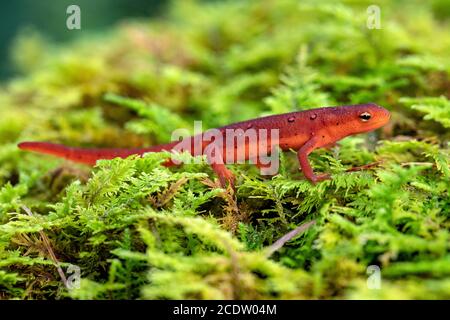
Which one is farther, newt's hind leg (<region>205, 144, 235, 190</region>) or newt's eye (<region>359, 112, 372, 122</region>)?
newt's eye (<region>359, 112, 372, 122</region>)

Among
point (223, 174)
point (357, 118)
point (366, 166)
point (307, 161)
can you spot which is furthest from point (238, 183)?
point (357, 118)

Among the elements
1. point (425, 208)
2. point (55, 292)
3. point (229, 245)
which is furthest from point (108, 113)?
point (425, 208)

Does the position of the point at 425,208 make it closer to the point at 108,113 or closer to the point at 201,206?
the point at 201,206

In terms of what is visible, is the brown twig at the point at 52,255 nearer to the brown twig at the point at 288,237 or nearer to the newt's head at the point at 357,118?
the brown twig at the point at 288,237

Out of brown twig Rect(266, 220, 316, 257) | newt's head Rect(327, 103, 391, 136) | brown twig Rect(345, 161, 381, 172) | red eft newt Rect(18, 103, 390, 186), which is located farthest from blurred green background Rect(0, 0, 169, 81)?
brown twig Rect(266, 220, 316, 257)

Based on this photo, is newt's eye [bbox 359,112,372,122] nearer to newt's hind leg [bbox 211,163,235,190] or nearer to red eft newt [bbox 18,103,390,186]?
red eft newt [bbox 18,103,390,186]
